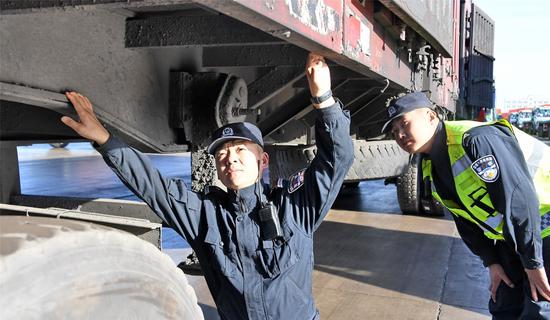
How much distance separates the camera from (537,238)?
6.61ft

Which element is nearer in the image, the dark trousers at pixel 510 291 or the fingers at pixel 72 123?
the fingers at pixel 72 123

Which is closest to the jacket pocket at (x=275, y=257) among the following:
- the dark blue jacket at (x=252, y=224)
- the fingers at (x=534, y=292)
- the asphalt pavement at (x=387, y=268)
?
the dark blue jacket at (x=252, y=224)

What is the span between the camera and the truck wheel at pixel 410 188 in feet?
19.7

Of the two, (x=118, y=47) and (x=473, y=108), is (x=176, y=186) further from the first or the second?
(x=473, y=108)

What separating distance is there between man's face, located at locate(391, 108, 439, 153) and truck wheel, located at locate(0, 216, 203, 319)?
1149 mm

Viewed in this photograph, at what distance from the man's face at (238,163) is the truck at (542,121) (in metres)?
29.7

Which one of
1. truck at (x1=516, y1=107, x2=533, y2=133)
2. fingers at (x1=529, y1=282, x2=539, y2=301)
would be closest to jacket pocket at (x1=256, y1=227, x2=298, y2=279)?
fingers at (x1=529, y1=282, x2=539, y2=301)

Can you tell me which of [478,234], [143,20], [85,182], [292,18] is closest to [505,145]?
[478,234]

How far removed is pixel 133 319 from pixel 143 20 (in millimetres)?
1241

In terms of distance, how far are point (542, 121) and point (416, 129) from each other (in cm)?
2986

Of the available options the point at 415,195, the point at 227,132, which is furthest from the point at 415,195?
the point at 227,132

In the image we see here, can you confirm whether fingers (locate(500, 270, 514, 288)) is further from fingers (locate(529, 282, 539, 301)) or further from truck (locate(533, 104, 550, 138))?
truck (locate(533, 104, 550, 138))

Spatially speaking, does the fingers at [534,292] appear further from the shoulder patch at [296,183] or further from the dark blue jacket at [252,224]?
the shoulder patch at [296,183]

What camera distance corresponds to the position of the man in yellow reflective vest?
2.02m
